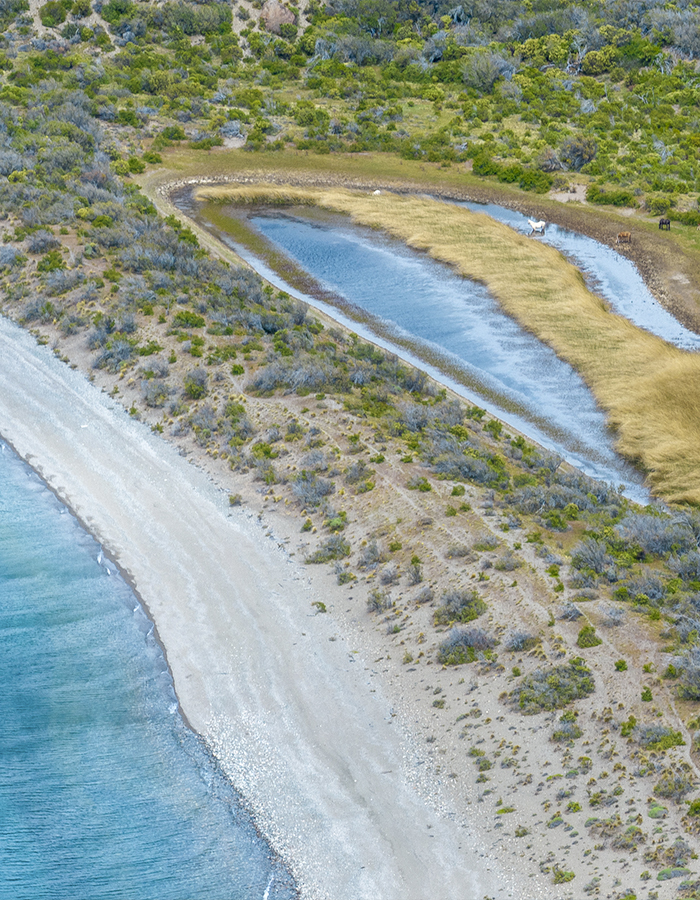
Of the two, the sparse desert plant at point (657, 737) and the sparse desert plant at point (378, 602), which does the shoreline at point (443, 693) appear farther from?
the sparse desert plant at point (657, 737)

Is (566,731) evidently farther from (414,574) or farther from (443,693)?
(414,574)

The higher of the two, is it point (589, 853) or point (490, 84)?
point (490, 84)

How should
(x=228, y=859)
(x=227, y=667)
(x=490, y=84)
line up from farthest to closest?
1. (x=490, y=84)
2. (x=227, y=667)
3. (x=228, y=859)

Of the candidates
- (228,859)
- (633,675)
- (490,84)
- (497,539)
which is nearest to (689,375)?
(497,539)

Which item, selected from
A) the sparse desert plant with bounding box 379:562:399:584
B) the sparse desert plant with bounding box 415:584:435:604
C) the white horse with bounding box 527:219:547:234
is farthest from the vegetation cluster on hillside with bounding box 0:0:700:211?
the sparse desert plant with bounding box 415:584:435:604

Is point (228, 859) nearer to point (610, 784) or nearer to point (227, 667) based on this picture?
point (227, 667)

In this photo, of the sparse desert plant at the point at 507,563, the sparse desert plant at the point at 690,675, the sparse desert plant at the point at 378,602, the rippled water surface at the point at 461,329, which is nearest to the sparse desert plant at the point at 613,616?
the sparse desert plant at the point at 690,675
